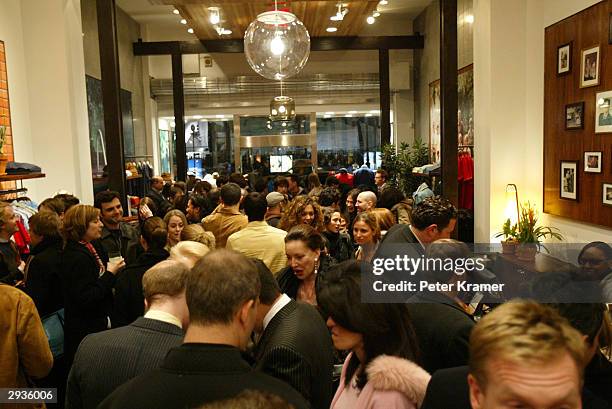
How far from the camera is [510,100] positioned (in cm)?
687

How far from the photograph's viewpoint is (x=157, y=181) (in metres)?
8.04

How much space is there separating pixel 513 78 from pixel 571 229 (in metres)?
1.99

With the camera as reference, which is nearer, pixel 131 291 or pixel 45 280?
pixel 131 291

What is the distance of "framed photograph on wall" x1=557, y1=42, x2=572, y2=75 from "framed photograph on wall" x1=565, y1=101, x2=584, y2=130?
400mm

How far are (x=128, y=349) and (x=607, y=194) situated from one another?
4.91 metres

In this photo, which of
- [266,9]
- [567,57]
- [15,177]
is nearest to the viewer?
[15,177]

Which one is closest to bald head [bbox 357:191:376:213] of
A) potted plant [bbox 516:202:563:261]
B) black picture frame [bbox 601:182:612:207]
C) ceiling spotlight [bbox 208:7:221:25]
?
potted plant [bbox 516:202:563:261]

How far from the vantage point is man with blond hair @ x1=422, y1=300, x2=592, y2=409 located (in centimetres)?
112

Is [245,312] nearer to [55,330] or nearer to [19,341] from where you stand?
[19,341]

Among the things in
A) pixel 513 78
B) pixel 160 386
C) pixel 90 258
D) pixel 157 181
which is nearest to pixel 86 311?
pixel 90 258

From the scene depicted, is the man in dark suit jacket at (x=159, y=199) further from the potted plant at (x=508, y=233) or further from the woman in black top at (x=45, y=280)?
the potted plant at (x=508, y=233)

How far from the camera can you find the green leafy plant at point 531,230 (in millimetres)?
6422

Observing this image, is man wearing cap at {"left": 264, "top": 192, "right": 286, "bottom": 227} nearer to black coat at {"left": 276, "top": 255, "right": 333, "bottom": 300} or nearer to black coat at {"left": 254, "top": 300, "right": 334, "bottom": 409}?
black coat at {"left": 276, "top": 255, "right": 333, "bottom": 300}

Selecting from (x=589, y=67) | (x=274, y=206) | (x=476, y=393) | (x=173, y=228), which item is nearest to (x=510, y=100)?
(x=589, y=67)
